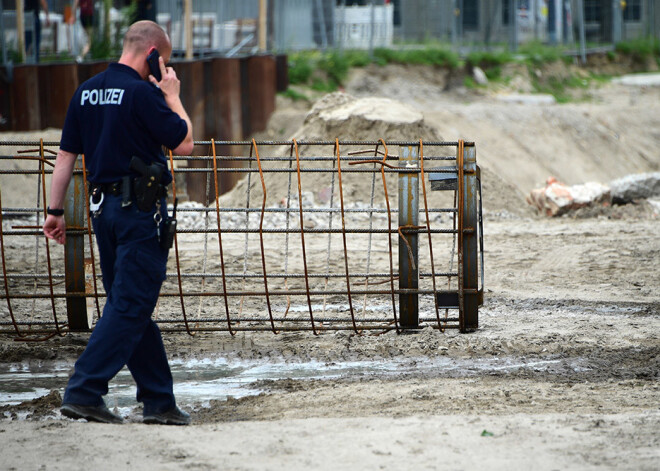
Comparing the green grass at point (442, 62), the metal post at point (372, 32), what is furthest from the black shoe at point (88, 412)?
the metal post at point (372, 32)

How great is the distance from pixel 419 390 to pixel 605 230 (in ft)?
24.7

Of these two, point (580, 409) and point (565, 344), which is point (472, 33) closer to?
point (565, 344)

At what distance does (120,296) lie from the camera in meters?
4.62

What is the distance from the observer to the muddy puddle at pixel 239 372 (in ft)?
18.4

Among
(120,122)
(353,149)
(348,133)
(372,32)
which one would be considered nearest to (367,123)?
(348,133)

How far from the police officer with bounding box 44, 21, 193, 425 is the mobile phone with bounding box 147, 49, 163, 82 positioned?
2cm

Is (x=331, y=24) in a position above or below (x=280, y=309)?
above

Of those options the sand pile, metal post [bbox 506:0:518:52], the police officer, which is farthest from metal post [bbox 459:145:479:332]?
Result: metal post [bbox 506:0:518:52]

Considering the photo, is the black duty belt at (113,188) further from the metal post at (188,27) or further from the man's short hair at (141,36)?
the metal post at (188,27)

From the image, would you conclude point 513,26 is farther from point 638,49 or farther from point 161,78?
point 161,78

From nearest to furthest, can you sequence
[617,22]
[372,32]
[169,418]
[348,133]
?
[169,418], [348,133], [372,32], [617,22]

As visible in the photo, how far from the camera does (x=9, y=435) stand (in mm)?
4324

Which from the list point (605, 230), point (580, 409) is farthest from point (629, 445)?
point (605, 230)

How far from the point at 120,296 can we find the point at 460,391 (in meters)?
2.00
